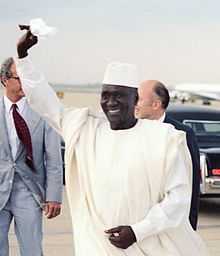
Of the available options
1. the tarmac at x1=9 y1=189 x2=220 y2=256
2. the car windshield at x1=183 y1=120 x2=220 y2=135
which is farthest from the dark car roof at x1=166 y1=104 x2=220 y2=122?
the tarmac at x1=9 y1=189 x2=220 y2=256

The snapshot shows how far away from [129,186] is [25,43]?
0.88 meters

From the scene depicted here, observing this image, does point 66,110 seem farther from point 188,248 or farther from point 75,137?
point 188,248

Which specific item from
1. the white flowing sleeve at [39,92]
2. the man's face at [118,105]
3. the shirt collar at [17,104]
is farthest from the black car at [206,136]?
the man's face at [118,105]

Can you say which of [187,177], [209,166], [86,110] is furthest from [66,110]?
[209,166]

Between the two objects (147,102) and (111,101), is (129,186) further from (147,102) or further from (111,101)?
(147,102)

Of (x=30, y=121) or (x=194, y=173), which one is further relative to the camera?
(x=30, y=121)

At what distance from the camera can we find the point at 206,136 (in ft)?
39.9

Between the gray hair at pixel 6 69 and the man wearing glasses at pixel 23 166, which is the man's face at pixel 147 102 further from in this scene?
the gray hair at pixel 6 69

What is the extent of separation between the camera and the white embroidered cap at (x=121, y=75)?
133 inches

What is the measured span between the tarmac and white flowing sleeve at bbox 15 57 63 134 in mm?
4580

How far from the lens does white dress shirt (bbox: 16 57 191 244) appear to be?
3236 mm

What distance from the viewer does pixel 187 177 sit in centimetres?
338

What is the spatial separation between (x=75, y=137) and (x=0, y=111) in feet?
5.58

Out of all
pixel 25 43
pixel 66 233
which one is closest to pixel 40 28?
pixel 25 43
